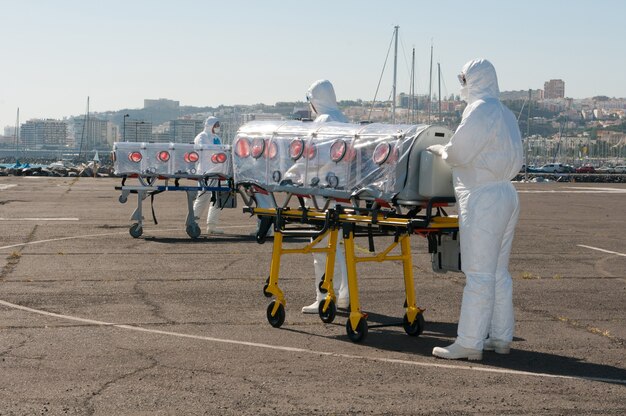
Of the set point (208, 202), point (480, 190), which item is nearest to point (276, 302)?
point (480, 190)

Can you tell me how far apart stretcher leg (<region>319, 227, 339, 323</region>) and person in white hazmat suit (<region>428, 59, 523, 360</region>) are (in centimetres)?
179

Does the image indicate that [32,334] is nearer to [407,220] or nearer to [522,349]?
[407,220]

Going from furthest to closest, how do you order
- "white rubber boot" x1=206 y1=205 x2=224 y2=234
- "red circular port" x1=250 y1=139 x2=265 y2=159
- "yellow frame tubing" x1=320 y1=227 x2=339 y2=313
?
1. "white rubber boot" x1=206 y1=205 x2=224 y2=234
2. "red circular port" x1=250 y1=139 x2=265 y2=159
3. "yellow frame tubing" x1=320 y1=227 x2=339 y2=313

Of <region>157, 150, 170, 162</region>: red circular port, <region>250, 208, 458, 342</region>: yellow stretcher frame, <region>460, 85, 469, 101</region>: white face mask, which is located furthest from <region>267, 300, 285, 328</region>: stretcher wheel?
<region>157, 150, 170, 162</region>: red circular port

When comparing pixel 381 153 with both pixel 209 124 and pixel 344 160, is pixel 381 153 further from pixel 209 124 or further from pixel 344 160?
pixel 209 124

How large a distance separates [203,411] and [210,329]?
11.5 ft

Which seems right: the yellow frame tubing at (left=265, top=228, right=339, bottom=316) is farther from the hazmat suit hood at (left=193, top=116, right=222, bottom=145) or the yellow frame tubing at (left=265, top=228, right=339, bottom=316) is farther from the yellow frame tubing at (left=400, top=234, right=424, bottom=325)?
the hazmat suit hood at (left=193, top=116, right=222, bottom=145)

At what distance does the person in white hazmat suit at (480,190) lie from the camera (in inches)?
410

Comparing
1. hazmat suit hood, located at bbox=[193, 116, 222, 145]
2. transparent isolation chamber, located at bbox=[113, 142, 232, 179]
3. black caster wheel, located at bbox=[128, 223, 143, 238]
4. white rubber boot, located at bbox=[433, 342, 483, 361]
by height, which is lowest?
white rubber boot, located at bbox=[433, 342, 483, 361]

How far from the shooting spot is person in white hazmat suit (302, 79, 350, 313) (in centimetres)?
1320

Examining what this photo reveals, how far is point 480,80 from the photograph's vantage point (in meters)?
10.7

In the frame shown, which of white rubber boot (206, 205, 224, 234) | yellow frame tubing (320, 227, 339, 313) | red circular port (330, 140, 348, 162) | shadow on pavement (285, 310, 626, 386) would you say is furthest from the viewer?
white rubber boot (206, 205, 224, 234)

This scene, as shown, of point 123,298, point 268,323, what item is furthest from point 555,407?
point 123,298

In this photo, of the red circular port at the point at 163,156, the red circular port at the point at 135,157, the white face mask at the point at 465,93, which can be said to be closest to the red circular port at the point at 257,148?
the white face mask at the point at 465,93
